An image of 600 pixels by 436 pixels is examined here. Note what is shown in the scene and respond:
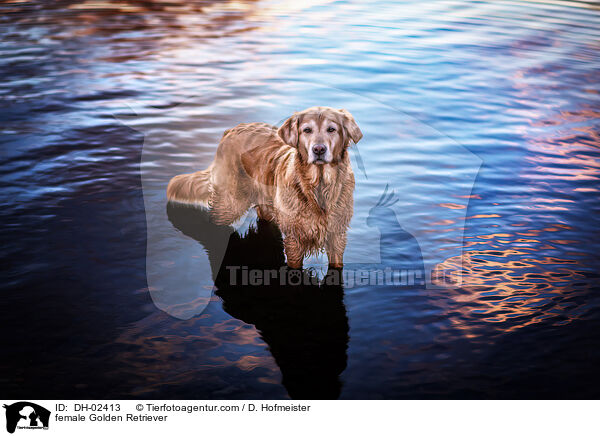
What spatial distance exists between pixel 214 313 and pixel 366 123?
4726 mm

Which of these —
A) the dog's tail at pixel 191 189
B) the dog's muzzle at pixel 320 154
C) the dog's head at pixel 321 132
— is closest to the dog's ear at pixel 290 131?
the dog's head at pixel 321 132

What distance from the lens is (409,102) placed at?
9.30 metres

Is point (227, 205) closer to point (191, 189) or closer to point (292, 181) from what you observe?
point (191, 189)

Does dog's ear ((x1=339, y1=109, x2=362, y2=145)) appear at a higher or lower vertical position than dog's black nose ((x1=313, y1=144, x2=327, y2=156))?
higher

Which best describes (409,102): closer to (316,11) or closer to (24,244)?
(24,244)

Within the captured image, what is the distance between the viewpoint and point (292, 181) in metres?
4.91

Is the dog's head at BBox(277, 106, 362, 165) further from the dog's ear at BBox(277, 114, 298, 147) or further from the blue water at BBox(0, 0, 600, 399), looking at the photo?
the blue water at BBox(0, 0, 600, 399)

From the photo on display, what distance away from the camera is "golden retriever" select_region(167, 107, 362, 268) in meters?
4.53

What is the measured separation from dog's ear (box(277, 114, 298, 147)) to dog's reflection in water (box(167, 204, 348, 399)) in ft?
4.17

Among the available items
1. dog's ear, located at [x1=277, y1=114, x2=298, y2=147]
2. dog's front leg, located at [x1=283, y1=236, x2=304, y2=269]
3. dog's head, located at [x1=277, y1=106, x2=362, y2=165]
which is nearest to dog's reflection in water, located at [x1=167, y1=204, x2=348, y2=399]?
dog's front leg, located at [x1=283, y1=236, x2=304, y2=269]

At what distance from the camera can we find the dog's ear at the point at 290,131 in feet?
15.0

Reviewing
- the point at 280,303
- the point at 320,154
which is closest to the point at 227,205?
the point at 280,303
